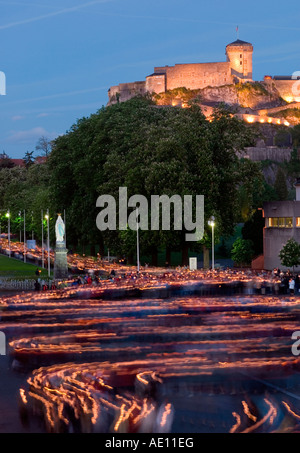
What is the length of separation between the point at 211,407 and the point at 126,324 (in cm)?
1606

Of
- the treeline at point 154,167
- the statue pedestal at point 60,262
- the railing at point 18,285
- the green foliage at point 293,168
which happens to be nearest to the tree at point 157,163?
the treeline at point 154,167

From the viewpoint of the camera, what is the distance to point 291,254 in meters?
78.1

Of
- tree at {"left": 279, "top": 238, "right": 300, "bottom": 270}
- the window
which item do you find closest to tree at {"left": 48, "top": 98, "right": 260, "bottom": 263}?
tree at {"left": 279, "top": 238, "right": 300, "bottom": 270}

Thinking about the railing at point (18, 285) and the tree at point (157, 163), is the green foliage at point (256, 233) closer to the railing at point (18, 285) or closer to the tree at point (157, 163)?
the tree at point (157, 163)

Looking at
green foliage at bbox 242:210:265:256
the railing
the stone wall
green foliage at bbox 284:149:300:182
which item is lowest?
the railing

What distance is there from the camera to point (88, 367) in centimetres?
2444

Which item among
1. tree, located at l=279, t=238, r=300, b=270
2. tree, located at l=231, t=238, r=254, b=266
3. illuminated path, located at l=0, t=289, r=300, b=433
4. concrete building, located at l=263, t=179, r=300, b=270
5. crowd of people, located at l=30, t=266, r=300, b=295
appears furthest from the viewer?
tree, located at l=231, t=238, r=254, b=266

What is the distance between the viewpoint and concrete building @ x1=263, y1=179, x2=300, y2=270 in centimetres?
8650

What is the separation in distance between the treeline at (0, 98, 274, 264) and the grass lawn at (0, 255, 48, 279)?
7.24m

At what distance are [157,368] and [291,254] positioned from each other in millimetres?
55366

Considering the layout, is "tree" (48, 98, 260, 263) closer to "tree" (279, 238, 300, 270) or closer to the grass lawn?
"tree" (279, 238, 300, 270)

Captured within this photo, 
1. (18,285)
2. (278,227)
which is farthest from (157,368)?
(278,227)

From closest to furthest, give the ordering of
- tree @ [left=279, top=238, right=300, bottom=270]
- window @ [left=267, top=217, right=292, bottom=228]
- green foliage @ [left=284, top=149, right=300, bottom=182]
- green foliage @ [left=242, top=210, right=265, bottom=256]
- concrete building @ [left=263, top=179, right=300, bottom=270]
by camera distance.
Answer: tree @ [left=279, top=238, right=300, bottom=270]
concrete building @ [left=263, top=179, right=300, bottom=270]
window @ [left=267, top=217, right=292, bottom=228]
green foliage @ [left=242, top=210, right=265, bottom=256]
green foliage @ [left=284, top=149, right=300, bottom=182]
